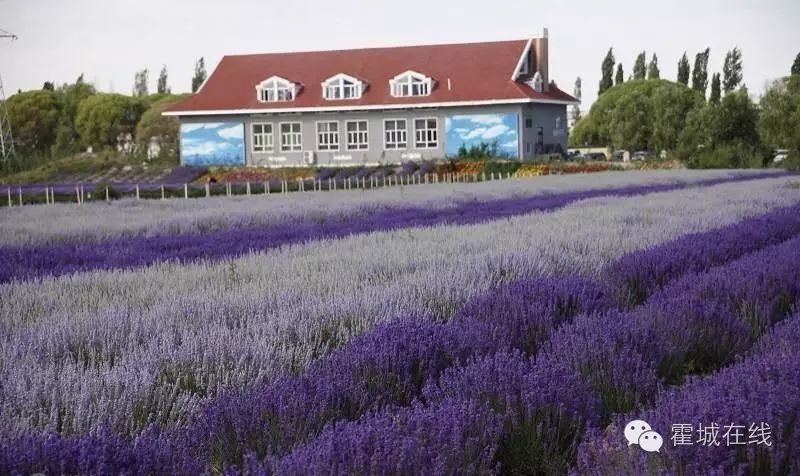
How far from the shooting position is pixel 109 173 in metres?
48.9

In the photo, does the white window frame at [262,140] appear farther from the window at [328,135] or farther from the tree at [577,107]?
the tree at [577,107]

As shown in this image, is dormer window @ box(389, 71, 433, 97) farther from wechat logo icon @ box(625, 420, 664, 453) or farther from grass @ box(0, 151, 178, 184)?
wechat logo icon @ box(625, 420, 664, 453)

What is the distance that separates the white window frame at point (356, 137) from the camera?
49594mm

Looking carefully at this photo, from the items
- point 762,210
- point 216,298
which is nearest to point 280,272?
point 216,298

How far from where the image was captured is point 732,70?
71125mm

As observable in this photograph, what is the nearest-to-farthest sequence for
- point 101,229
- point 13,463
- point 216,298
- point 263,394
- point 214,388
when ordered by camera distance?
1. point 13,463
2. point 263,394
3. point 214,388
4. point 216,298
5. point 101,229

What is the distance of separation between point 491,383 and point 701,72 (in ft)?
245

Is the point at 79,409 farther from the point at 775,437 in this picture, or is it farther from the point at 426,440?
the point at 775,437

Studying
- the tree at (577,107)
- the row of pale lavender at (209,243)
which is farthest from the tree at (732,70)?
the row of pale lavender at (209,243)

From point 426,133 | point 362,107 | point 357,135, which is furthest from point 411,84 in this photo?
point 357,135

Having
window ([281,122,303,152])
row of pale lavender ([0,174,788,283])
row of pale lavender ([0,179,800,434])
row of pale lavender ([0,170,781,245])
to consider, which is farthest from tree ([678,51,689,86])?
row of pale lavender ([0,179,800,434])

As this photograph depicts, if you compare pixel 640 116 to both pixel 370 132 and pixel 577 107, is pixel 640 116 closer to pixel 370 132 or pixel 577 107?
pixel 370 132

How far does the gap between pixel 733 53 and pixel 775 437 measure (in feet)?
241

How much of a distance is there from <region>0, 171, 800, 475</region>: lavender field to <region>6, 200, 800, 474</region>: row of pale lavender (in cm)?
1
